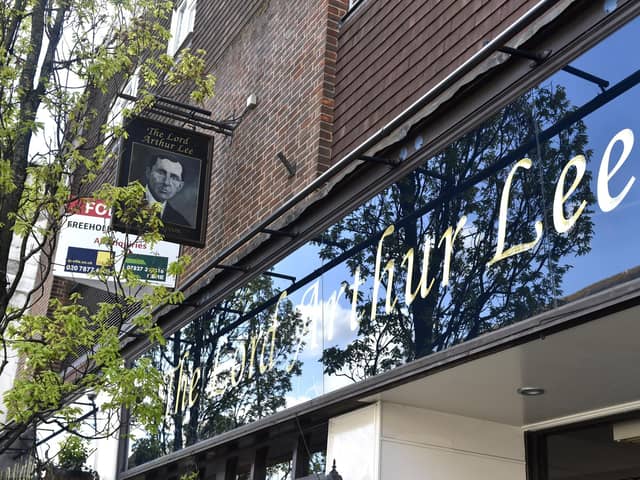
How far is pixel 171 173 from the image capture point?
35.9ft

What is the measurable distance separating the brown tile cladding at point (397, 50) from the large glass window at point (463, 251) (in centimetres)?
128

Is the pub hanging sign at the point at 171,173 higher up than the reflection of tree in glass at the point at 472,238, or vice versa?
the pub hanging sign at the point at 171,173

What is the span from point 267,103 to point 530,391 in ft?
19.7

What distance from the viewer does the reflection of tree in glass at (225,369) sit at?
8.67m

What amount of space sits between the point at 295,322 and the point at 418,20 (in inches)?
128

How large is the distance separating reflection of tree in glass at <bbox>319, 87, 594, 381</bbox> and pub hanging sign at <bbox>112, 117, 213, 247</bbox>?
3629mm

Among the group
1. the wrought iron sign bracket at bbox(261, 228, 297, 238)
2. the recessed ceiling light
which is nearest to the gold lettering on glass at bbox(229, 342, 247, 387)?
the wrought iron sign bracket at bbox(261, 228, 297, 238)

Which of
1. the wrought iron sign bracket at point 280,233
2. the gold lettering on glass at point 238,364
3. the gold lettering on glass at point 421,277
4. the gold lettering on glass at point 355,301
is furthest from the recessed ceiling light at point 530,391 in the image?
the gold lettering on glass at point 238,364

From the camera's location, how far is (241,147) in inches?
468

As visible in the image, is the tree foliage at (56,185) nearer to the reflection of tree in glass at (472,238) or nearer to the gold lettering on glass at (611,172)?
the reflection of tree in glass at (472,238)

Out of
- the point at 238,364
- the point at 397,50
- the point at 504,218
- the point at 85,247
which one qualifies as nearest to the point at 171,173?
the point at 238,364

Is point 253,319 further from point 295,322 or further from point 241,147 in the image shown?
point 241,147

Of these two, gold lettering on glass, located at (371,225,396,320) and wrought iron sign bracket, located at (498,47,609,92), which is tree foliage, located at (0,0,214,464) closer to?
gold lettering on glass, located at (371,225,396,320)

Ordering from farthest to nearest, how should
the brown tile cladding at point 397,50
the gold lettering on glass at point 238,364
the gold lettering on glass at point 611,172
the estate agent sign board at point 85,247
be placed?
the estate agent sign board at point 85,247, the gold lettering on glass at point 238,364, the brown tile cladding at point 397,50, the gold lettering on glass at point 611,172
